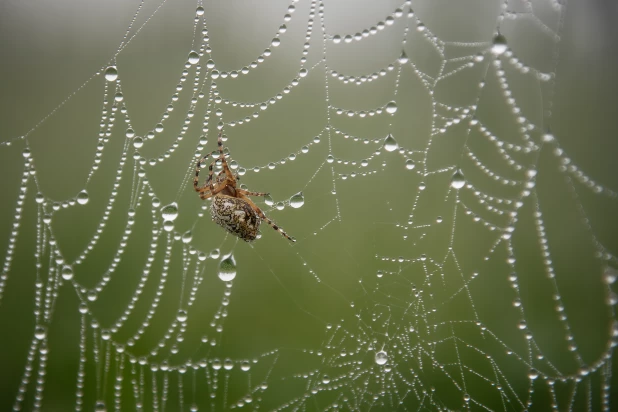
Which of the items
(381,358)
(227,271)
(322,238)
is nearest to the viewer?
(227,271)

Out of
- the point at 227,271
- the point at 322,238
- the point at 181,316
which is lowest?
the point at 181,316

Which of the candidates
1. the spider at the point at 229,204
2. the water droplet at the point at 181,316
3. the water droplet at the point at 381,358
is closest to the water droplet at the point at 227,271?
the spider at the point at 229,204

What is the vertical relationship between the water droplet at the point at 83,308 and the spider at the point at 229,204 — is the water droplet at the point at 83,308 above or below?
below

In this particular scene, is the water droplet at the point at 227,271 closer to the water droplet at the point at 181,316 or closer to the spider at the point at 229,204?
the spider at the point at 229,204

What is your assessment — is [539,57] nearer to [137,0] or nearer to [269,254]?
[269,254]

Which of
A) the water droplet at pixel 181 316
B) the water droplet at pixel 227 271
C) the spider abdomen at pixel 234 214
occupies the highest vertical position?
the spider abdomen at pixel 234 214

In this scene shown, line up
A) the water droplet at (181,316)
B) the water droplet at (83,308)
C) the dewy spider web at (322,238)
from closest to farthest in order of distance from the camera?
1. the water droplet at (83,308)
2. the water droplet at (181,316)
3. the dewy spider web at (322,238)

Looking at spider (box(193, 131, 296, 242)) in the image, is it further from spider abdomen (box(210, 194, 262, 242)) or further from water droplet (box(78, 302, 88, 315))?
water droplet (box(78, 302, 88, 315))

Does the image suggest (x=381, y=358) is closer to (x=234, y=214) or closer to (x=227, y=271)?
(x=227, y=271)

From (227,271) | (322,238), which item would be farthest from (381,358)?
(322,238)
